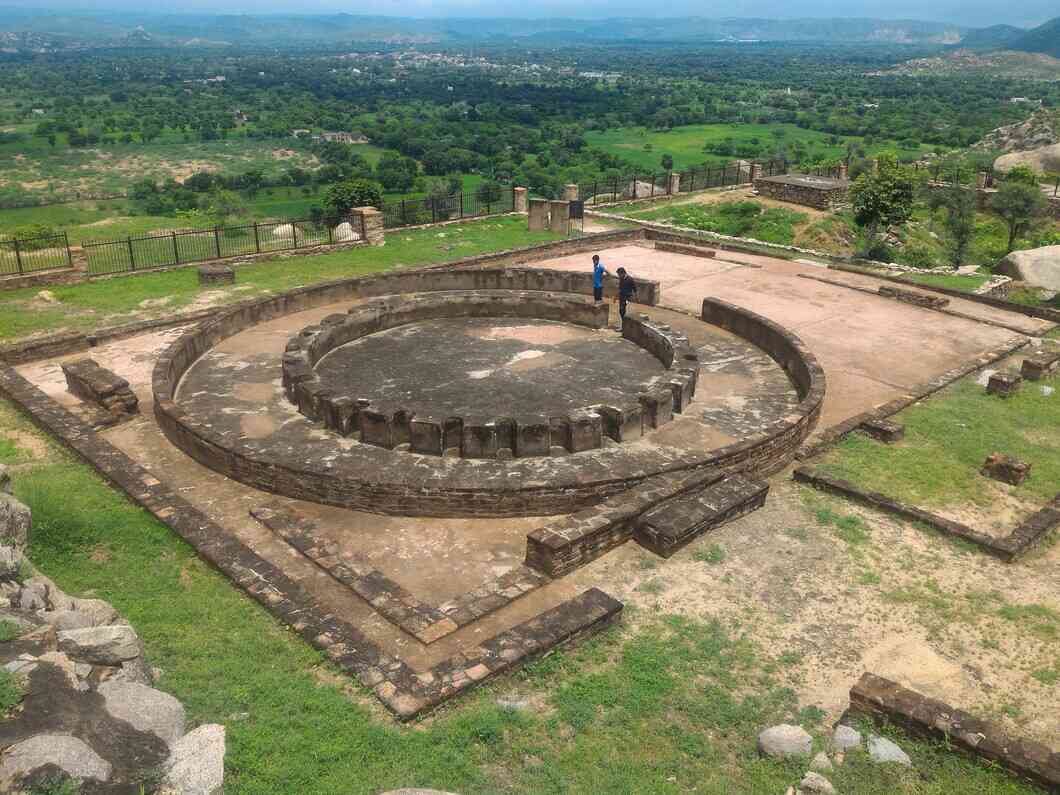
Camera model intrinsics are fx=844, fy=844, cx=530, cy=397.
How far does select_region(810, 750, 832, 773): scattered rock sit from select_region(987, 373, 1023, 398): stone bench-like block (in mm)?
10865

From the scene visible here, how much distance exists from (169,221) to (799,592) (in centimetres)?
3011

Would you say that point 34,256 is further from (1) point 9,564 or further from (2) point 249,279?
(1) point 9,564

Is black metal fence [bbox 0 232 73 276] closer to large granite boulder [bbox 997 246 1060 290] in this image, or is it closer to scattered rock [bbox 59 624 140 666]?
scattered rock [bbox 59 624 140 666]

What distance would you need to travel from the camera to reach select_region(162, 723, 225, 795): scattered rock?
529 centimetres

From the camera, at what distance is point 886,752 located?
6.66 meters

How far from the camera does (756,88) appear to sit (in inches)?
6555

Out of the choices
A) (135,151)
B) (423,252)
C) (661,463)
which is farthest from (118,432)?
(135,151)

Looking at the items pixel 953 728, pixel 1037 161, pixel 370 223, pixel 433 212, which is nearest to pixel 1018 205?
pixel 1037 161

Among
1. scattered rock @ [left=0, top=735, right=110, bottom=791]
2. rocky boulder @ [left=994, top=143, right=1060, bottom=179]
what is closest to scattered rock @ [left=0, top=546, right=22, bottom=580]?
scattered rock @ [left=0, top=735, right=110, bottom=791]

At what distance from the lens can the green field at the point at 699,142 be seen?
71750 millimetres

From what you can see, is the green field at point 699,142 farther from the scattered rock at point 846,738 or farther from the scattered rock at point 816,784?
the scattered rock at point 816,784

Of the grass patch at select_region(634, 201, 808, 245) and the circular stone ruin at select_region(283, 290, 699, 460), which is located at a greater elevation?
the circular stone ruin at select_region(283, 290, 699, 460)

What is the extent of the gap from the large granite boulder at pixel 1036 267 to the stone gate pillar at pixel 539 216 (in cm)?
1492

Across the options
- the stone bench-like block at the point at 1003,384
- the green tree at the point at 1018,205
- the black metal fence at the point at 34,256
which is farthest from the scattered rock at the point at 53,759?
the green tree at the point at 1018,205
